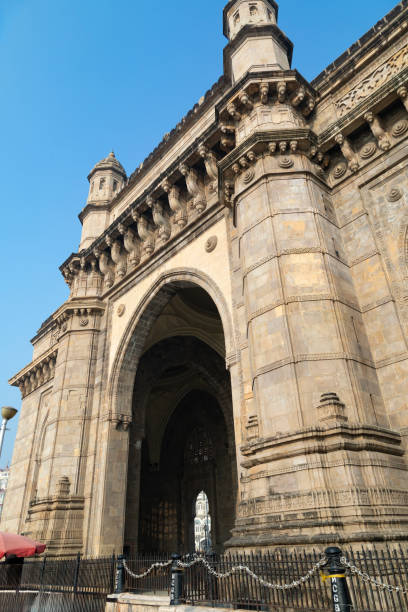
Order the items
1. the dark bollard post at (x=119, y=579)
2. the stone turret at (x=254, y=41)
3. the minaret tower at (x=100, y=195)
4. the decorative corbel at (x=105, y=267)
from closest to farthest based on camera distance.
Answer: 1. the dark bollard post at (x=119, y=579)
2. the stone turret at (x=254, y=41)
3. the decorative corbel at (x=105, y=267)
4. the minaret tower at (x=100, y=195)

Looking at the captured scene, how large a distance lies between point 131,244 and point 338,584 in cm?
1317

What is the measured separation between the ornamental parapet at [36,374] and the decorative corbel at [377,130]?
16.1 meters

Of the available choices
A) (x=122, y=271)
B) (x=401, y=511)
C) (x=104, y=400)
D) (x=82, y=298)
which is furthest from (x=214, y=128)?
(x=401, y=511)

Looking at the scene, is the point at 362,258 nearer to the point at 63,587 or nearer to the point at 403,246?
Result: the point at 403,246

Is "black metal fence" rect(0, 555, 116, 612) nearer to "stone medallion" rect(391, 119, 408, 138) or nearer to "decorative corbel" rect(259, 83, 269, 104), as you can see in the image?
"stone medallion" rect(391, 119, 408, 138)

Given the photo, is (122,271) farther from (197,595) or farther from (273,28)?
(197,595)

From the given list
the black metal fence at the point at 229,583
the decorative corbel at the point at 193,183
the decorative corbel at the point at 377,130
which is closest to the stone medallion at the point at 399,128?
the decorative corbel at the point at 377,130

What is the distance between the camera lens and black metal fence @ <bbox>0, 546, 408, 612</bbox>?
517cm

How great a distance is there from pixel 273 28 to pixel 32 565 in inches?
624

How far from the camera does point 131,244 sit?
1579 cm

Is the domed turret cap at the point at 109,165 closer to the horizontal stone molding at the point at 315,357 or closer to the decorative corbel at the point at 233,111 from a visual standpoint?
the decorative corbel at the point at 233,111

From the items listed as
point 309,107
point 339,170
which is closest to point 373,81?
point 309,107

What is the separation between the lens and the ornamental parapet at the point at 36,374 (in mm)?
21391

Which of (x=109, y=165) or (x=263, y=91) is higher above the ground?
(x=109, y=165)
